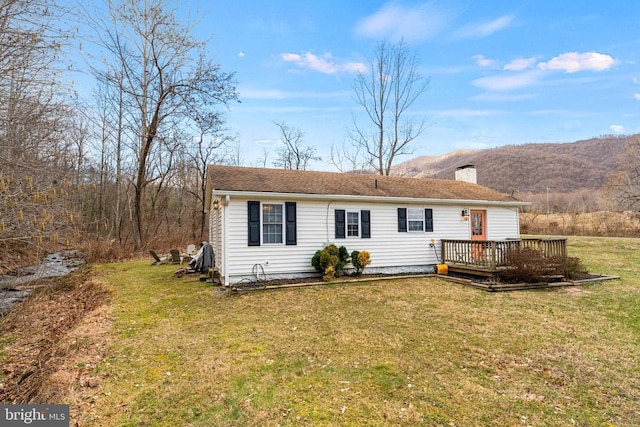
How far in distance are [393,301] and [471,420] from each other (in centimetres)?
460

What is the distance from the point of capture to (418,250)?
11430mm

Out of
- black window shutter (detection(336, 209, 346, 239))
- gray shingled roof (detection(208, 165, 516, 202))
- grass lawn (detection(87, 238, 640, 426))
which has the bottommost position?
grass lawn (detection(87, 238, 640, 426))

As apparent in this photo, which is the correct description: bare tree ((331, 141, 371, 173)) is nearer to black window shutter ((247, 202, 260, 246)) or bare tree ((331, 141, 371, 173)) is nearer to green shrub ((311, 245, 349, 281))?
green shrub ((311, 245, 349, 281))

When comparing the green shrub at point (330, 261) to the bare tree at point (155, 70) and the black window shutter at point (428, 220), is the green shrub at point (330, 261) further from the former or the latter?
the bare tree at point (155, 70)

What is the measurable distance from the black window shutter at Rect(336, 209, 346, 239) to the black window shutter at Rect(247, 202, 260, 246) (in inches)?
103

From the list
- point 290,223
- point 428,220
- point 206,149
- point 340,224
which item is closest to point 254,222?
point 290,223

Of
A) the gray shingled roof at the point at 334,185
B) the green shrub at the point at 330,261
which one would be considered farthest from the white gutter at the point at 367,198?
the green shrub at the point at 330,261

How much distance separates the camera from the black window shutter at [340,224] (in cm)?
1034

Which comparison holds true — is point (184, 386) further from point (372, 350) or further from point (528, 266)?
point (528, 266)

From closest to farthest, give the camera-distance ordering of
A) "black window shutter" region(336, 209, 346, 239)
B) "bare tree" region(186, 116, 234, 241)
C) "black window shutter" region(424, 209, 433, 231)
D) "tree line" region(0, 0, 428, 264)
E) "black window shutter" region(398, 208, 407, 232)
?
"tree line" region(0, 0, 428, 264)
"black window shutter" region(336, 209, 346, 239)
"black window shutter" region(398, 208, 407, 232)
"black window shutter" region(424, 209, 433, 231)
"bare tree" region(186, 116, 234, 241)

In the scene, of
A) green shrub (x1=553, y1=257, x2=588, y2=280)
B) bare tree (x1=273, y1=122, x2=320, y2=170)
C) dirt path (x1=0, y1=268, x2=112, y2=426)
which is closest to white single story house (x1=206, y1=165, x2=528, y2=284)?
green shrub (x1=553, y1=257, x2=588, y2=280)

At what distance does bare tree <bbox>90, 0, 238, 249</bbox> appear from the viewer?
55.5 feet

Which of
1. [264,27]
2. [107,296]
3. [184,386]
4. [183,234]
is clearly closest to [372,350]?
[184,386]

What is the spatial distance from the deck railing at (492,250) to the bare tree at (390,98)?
13356mm
